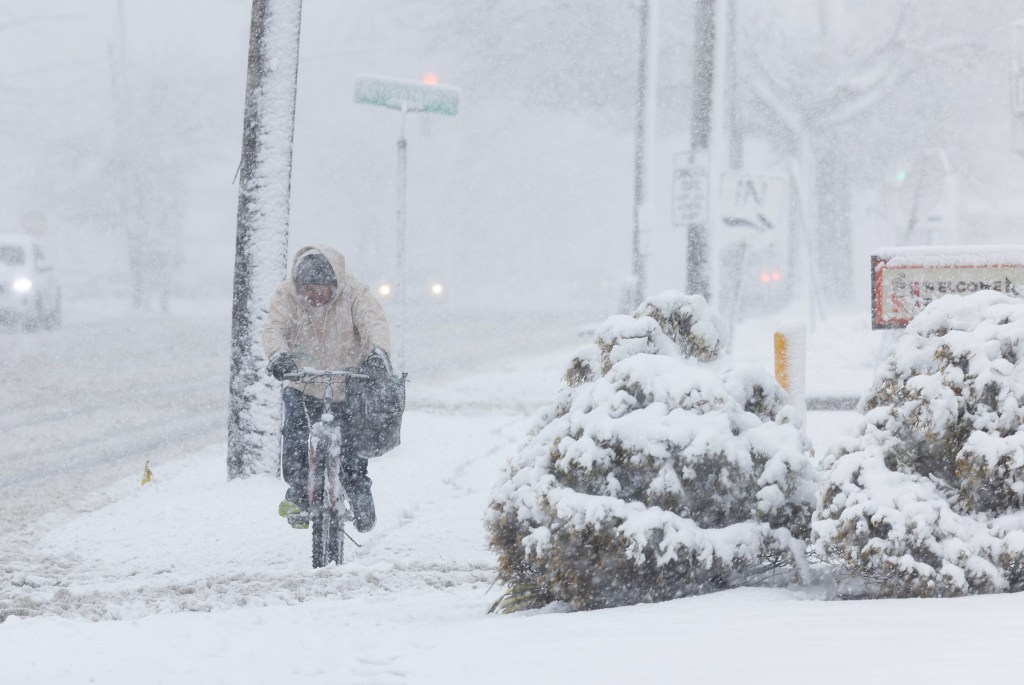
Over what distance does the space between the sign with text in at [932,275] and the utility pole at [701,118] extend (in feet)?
22.7

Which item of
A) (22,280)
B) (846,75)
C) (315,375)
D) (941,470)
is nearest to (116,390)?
(22,280)

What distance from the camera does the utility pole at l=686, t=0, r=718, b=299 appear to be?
45.5ft

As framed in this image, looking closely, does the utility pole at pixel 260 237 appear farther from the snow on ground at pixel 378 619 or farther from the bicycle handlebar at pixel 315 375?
the bicycle handlebar at pixel 315 375

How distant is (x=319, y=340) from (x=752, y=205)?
22.7ft

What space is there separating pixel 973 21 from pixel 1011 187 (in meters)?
13.6

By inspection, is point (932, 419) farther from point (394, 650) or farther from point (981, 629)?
point (394, 650)

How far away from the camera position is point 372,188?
60406 mm

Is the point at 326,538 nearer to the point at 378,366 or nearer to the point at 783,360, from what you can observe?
the point at 378,366

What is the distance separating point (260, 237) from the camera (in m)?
9.16

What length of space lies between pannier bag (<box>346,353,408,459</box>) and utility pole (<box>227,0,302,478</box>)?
2399 millimetres

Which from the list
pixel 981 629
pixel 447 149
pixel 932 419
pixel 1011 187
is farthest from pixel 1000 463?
pixel 447 149

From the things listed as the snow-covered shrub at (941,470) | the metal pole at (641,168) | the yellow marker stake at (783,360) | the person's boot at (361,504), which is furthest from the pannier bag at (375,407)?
the metal pole at (641,168)

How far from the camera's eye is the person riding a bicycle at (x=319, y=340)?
6734mm

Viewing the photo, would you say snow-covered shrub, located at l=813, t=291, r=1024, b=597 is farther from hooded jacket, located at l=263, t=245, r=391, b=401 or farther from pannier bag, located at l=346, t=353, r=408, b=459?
hooded jacket, located at l=263, t=245, r=391, b=401
